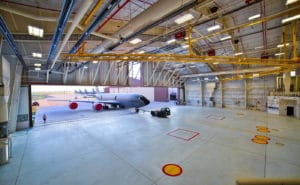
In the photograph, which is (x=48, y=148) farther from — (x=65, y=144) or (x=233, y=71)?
(x=233, y=71)

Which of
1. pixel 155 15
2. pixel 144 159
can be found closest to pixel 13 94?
pixel 144 159

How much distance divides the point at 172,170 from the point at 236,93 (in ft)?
48.6

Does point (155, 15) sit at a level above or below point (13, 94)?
above

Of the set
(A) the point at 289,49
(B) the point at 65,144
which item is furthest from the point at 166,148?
(A) the point at 289,49

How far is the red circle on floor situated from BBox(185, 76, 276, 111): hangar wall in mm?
14243

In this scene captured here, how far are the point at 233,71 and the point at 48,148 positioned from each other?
14877 mm

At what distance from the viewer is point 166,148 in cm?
452

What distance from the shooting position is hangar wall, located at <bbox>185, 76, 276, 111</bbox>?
12.5 meters

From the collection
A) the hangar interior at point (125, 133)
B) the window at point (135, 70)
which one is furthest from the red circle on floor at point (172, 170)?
the window at point (135, 70)

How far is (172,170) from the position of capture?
10.7 feet

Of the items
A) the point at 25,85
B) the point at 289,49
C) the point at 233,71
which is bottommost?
the point at 25,85

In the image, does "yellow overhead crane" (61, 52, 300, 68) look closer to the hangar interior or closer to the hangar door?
the hangar interior

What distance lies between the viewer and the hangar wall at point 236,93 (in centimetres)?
1250

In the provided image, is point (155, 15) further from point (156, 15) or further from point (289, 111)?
point (289, 111)
